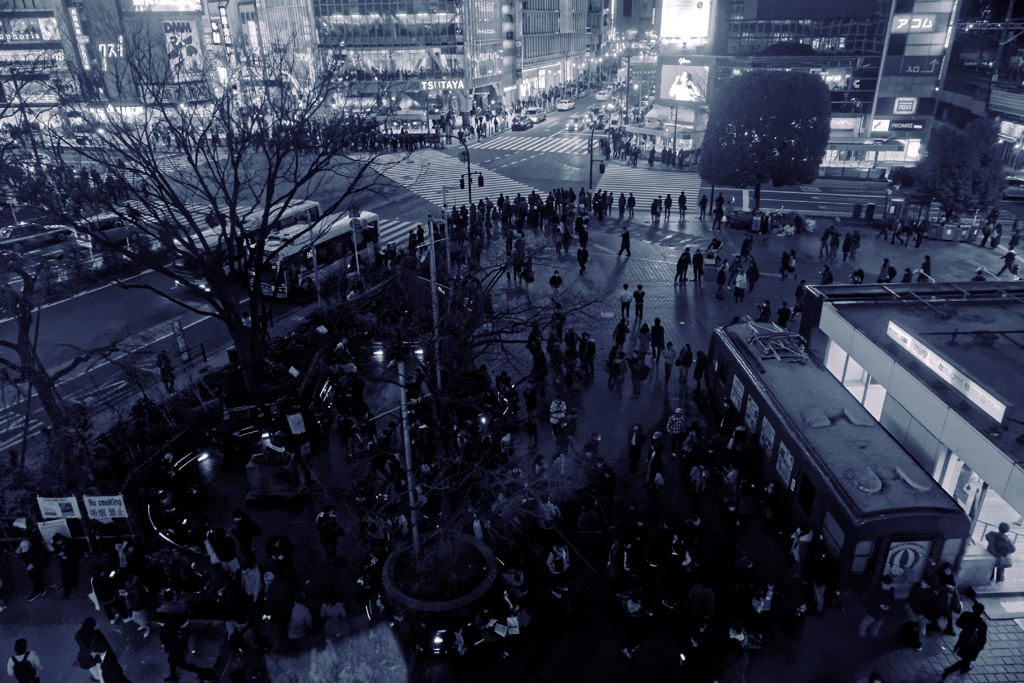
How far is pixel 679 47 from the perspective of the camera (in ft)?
187

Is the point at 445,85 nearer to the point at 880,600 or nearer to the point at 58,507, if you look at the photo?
the point at 58,507

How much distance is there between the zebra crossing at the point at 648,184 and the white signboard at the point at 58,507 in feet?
102

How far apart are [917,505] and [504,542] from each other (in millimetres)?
7202

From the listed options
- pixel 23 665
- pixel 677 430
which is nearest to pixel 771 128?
pixel 677 430

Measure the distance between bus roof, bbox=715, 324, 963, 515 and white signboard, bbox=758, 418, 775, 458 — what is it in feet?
1.67

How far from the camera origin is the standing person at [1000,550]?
11.6 meters

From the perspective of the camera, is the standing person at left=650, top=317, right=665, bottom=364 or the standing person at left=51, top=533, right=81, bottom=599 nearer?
the standing person at left=51, top=533, right=81, bottom=599

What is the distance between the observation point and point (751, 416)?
50.0 ft

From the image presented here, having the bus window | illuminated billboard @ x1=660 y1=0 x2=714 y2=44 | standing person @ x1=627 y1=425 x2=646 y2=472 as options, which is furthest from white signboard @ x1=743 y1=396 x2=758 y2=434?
illuminated billboard @ x1=660 y1=0 x2=714 y2=44

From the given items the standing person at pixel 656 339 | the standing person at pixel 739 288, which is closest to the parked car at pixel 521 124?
the standing person at pixel 739 288

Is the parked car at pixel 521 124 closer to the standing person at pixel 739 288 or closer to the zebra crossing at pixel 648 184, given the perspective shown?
the zebra crossing at pixel 648 184

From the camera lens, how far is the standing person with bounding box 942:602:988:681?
32.0ft

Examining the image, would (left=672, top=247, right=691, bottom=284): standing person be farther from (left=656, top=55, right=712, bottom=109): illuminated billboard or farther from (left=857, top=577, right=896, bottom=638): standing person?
(left=656, top=55, right=712, bottom=109): illuminated billboard

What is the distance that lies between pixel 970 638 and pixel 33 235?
1315 inches
